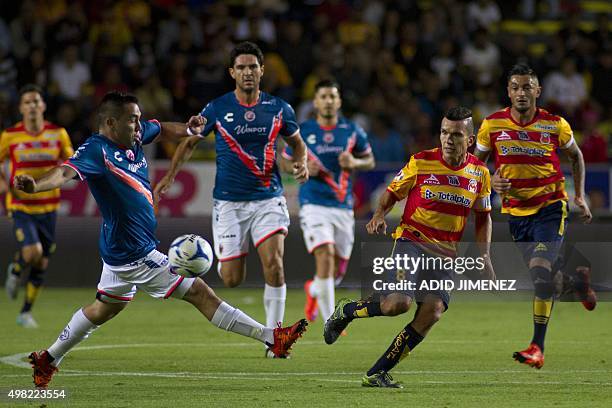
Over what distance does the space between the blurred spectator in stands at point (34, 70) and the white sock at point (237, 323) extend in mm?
11823

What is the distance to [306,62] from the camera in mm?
22375

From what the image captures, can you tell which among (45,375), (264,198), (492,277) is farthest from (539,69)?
(45,375)

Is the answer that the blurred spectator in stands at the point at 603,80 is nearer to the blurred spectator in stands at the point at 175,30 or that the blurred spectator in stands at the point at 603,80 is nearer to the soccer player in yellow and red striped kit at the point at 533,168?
the blurred spectator in stands at the point at 175,30

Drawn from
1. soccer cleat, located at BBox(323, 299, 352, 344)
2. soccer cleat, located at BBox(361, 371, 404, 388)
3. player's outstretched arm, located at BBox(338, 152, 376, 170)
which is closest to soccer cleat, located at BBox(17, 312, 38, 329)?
player's outstretched arm, located at BBox(338, 152, 376, 170)

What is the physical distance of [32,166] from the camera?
14602 millimetres

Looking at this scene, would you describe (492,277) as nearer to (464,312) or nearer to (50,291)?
(464,312)

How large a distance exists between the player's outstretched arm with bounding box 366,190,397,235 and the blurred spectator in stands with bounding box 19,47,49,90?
1224 centimetres

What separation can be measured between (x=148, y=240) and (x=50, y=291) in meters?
9.94

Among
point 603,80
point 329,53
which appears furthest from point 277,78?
point 603,80

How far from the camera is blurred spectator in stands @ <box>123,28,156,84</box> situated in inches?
844

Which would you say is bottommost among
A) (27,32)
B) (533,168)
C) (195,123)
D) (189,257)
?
(27,32)

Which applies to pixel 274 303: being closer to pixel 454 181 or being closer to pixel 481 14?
pixel 454 181

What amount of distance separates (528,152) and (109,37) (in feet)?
39.9

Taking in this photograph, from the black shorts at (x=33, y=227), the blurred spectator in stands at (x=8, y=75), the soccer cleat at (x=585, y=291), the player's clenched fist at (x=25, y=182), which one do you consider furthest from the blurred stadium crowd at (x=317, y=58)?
the player's clenched fist at (x=25, y=182)
